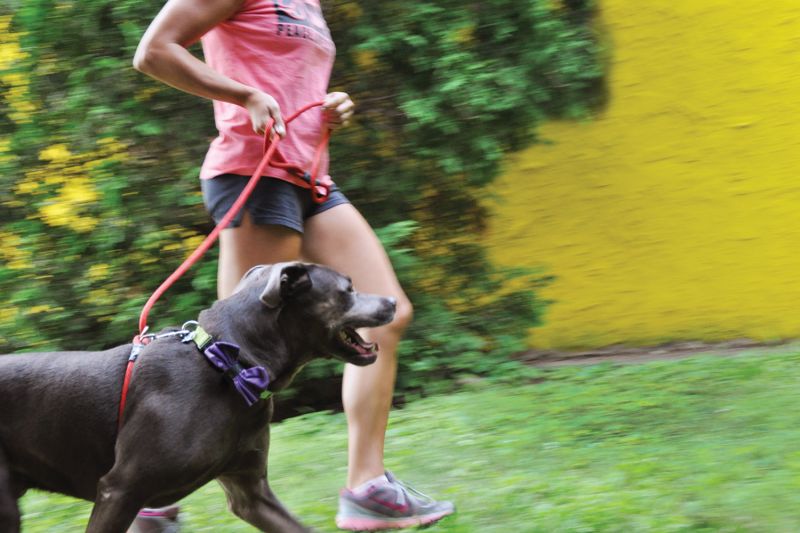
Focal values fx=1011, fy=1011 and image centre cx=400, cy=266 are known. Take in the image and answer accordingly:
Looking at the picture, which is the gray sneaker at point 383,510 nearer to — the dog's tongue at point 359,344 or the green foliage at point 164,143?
the dog's tongue at point 359,344

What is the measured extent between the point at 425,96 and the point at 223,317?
3091 mm

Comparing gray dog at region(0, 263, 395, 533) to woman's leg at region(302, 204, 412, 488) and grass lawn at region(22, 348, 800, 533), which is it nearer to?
woman's leg at region(302, 204, 412, 488)

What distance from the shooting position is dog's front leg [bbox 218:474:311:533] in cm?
347

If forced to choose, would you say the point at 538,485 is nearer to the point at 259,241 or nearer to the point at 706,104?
the point at 259,241

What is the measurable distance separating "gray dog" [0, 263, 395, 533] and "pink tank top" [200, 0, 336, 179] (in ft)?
1.44

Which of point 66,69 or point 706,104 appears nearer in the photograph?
point 66,69

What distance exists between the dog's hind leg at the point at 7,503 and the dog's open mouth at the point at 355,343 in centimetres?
114

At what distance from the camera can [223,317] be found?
10.6 ft

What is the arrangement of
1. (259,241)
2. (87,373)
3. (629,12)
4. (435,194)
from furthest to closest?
1. (629,12)
2. (435,194)
3. (259,241)
4. (87,373)

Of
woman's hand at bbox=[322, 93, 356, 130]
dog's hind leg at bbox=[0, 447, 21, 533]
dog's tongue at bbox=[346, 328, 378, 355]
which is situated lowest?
dog's hind leg at bbox=[0, 447, 21, 533]

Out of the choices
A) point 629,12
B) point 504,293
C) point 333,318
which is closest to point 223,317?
point 333,318

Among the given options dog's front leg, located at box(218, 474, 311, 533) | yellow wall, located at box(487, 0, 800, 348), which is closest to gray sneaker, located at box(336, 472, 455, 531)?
dog's front leg, located at box(218, 474, 311, 533)

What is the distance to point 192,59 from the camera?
132 inches

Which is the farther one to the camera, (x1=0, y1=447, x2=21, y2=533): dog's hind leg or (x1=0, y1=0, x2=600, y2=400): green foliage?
(x1=0, y1=0, x2=600, y2=400): green foliage
